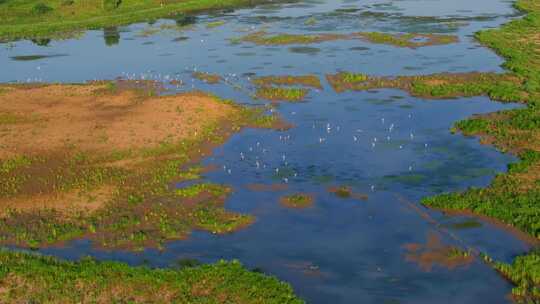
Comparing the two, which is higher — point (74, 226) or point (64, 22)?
point (64, 22)

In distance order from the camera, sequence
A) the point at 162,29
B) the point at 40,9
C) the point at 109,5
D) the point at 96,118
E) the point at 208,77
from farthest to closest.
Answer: the point at 109,5 → the point at 40,9 → the point at 162,29 → the point at 208,77 → the point at 96,118

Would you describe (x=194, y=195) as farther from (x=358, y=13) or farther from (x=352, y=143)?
(x=358, y=13)

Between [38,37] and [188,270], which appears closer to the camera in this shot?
[188,270]

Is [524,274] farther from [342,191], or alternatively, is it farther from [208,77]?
[208,77]

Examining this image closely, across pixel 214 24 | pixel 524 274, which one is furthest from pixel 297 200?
pixel 214 24

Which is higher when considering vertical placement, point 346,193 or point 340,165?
point 340,165

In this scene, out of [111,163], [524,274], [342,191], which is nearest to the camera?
[524,274]

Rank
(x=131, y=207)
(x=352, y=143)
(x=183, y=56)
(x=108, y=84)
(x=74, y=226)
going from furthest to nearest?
(x=183, y=56) → (x=108, y=84) → (x=352, y=143) → (x=131, y=207) → (x=74, y=226)

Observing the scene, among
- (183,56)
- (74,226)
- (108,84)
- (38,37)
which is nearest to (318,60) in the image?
(183,56)

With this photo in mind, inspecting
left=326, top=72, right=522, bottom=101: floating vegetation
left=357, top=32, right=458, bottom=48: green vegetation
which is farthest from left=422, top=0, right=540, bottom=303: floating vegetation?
left=357, top=32, right=458, bottom=48: green vegetation
